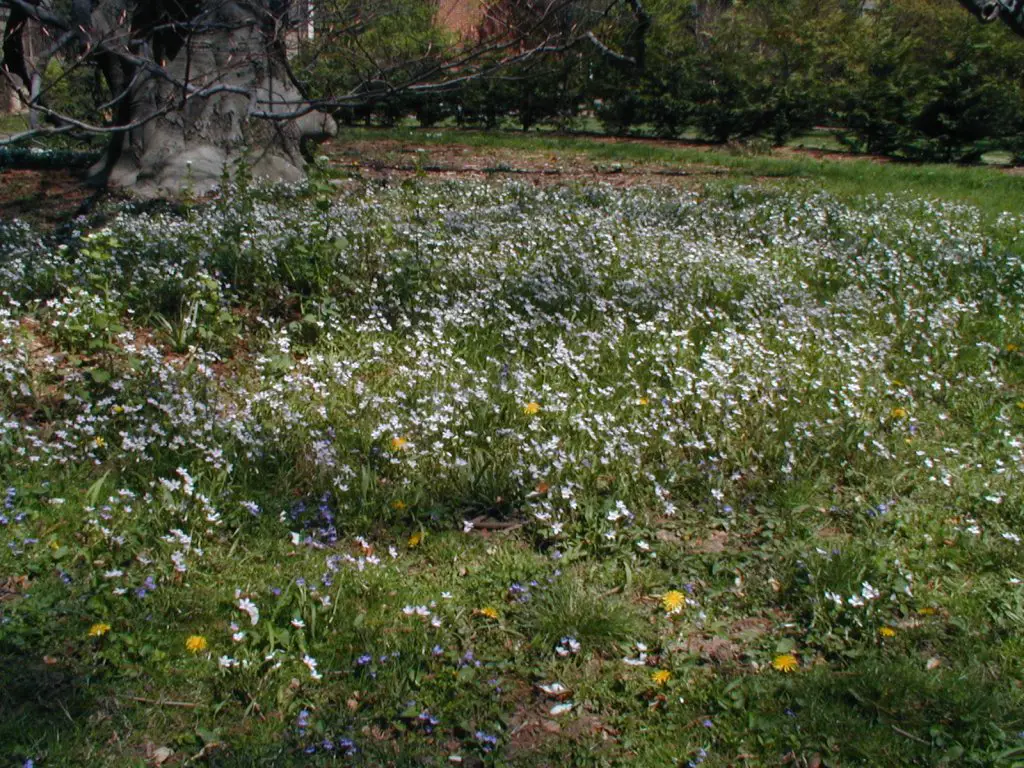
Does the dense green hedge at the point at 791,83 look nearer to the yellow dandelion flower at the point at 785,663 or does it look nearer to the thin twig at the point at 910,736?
the yellow dandelion flower at the point at 785,663

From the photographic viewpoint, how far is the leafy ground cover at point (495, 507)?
261cm

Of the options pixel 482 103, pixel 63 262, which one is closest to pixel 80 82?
pixel 482 103

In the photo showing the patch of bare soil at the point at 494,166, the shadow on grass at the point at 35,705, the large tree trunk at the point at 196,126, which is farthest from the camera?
the patch of bare soil at the point at 494,166

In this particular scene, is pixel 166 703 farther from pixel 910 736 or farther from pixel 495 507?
pixel 910 736

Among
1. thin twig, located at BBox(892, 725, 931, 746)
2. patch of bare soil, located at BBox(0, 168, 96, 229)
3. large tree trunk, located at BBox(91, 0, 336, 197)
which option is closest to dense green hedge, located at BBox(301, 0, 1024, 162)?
large tree trunk, located at BBox(91, 0, 336, 197)

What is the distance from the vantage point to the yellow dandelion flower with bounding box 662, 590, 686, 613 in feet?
10.1

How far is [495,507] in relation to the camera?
3711 millimetres

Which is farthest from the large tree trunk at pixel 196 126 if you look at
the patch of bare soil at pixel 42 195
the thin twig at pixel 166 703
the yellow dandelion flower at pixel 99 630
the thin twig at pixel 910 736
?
the thin twig at pixel 910 736

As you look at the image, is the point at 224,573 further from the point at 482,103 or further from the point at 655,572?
the point at 482,103

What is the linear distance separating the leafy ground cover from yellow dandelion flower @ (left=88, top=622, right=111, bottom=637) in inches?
0.5

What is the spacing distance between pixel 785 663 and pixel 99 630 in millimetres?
2166

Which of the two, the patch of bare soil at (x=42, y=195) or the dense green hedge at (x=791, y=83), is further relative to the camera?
the dense green hedge at (x=791, y=83)

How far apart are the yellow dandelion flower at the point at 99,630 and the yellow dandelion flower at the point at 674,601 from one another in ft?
6.01

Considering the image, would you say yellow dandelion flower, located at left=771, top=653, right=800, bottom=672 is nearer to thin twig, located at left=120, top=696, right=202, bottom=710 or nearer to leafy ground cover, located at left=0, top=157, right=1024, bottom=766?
leafy ground cover, located at left=0, top=157, right=1024, bottom=766
